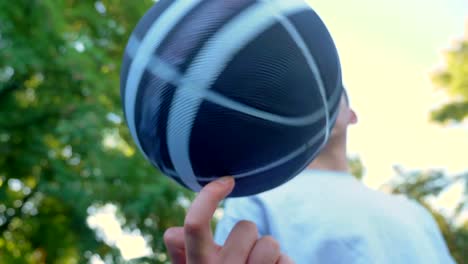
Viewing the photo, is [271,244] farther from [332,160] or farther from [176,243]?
[332,160]

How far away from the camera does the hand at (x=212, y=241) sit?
1268 millimetres

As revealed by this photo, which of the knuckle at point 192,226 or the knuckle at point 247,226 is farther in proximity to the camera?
the knuckle at point 247,226

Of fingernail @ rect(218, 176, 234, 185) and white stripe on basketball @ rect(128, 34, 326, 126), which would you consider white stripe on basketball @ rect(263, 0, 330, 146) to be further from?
fingernail @ rect(218, 176, 234, 185)

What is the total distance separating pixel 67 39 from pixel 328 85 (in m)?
6.14

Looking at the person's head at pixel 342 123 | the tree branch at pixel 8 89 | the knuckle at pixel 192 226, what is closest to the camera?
the knuckle at pixel 192 226

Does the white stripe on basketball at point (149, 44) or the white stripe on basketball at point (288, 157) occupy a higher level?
the white stripe on basketball at point (149, 44)

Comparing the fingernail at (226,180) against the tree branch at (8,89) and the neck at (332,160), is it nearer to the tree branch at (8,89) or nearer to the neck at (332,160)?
the neck at (332,160)

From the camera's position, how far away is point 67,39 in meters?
7.05

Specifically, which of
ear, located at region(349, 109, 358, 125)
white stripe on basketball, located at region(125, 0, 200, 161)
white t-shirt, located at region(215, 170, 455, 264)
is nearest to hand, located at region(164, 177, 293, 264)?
white stripe on basketball, located at region(125, 0, 200, 161)

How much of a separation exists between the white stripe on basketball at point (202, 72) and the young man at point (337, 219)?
2.47ft

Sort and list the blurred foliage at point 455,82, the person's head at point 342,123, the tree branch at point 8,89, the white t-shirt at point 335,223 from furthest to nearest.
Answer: the blurred foliage at point 455,82
the tree branch at point 8,89
the person's head at point 342,123
the white t-shirt at point 335,223

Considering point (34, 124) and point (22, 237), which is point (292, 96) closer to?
point (34, 124)

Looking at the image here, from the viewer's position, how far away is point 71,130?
19.7 feet

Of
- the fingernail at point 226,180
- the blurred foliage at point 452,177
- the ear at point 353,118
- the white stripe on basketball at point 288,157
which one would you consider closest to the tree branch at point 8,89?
the ear at point 353,118
